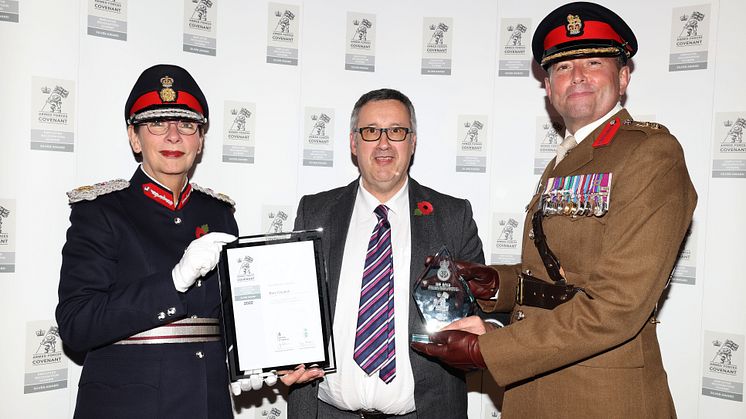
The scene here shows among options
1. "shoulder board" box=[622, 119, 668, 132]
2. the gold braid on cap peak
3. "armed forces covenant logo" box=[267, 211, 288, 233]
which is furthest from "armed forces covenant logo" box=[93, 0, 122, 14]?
"shoulder board" box=[622, 119, 668, 132]

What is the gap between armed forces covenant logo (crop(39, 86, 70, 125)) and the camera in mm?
3295

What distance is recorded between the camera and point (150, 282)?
238 centimetres

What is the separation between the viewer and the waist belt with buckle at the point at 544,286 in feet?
7.41

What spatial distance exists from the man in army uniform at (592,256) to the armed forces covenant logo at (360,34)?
176cm

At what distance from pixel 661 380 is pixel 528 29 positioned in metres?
2.71

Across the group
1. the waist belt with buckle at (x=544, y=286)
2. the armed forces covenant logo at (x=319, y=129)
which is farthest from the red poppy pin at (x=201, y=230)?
the waist belt with buckle at (x=544, y=286)

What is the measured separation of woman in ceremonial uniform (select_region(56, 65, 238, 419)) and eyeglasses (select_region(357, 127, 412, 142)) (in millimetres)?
863

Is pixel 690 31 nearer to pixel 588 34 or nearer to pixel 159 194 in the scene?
pixel 588 34

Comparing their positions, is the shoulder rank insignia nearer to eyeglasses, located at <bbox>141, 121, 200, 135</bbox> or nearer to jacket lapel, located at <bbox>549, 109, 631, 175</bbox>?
jacket lapel, located at <bbox>549, 109, 631, 175</bbox>

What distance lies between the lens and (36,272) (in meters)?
3.28

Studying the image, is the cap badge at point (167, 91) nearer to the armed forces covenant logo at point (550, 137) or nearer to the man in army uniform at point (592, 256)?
the man in army uniform at point (592, 256)

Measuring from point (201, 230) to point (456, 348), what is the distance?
4.53 ft

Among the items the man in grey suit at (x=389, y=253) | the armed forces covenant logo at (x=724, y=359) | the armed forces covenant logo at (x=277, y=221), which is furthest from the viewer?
the armed forces covenant logo at (x=277, y=221)

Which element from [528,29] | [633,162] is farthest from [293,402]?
[528,29]
